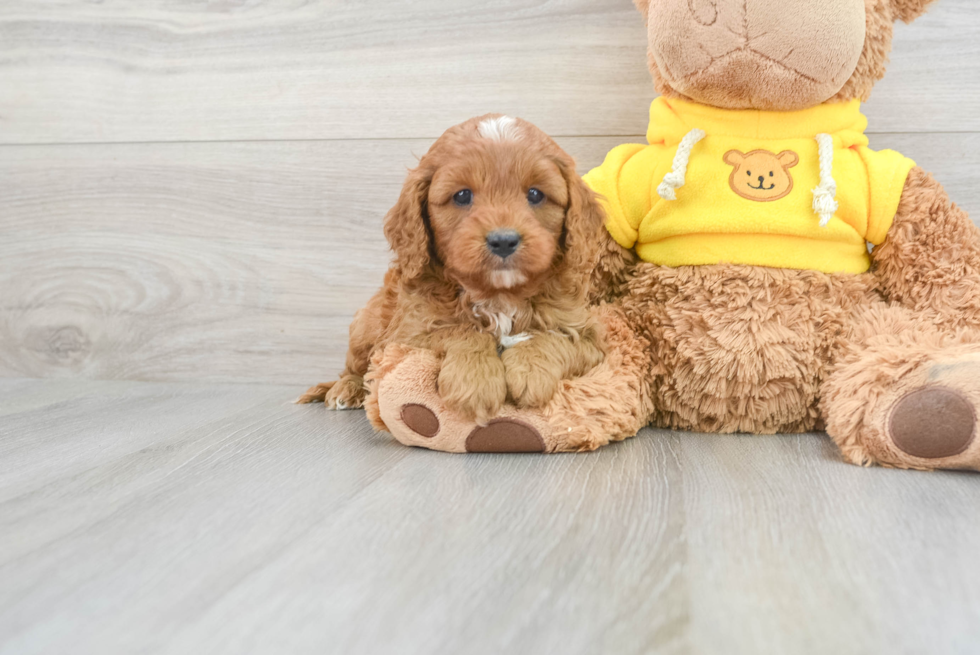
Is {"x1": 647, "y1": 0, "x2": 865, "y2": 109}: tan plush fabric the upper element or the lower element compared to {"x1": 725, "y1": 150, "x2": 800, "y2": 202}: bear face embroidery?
upper

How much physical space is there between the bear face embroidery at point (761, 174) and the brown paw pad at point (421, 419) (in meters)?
0.72

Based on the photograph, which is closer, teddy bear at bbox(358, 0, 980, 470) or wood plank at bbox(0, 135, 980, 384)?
teddy bear at bbox(358, 0, 980, 470)

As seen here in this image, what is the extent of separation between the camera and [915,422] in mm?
1194

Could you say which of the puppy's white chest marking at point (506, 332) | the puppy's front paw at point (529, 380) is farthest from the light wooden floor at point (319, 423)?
the puppy's white chest marking at point (506, 332)

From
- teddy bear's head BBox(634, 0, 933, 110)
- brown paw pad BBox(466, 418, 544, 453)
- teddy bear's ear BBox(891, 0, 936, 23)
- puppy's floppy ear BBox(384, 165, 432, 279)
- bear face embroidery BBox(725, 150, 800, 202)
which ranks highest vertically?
teddy bear's ear BBox(891, 0, 936, 23)

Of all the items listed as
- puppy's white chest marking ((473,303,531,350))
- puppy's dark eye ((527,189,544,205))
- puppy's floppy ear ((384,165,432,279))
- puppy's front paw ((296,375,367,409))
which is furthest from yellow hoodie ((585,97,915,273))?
puppy's front paw ((296,375,367,409))

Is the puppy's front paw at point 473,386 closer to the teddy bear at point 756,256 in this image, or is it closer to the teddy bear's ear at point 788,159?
the teddy bear at point 756,256

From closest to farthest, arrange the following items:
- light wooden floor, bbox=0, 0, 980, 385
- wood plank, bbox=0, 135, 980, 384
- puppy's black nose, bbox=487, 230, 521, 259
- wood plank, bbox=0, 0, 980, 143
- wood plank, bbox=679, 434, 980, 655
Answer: wood plank, bbox=679, 434, 980, 655 → puppy's black nose, bbox=487, 230, 521, 259 → wood plank, bbox=0, 0, 980, 143 → light wooden floor, bbox=0, 0, 980, 385 → wood plank, bbox=0, 135, 980, 384

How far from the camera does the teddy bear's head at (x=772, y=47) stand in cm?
134

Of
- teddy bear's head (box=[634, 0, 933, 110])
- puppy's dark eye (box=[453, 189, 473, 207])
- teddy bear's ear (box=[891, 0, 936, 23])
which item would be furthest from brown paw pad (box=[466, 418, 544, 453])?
teddy bear's ear (box=[891, 0, 936, 23])

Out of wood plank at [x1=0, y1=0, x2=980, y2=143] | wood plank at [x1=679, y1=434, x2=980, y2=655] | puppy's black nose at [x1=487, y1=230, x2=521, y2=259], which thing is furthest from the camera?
wood plank at [x1=0, y1=0, x2=980, y2=143]

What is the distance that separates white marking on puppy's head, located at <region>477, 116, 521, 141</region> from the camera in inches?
53.4

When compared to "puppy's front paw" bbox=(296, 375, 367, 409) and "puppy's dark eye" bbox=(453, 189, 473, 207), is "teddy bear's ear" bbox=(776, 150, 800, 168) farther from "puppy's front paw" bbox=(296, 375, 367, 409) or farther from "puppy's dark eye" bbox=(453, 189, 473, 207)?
"puppy's front paw" bbox=(296, 375, 367, 409)

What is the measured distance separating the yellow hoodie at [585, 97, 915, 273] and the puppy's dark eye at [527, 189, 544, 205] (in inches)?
9.7
